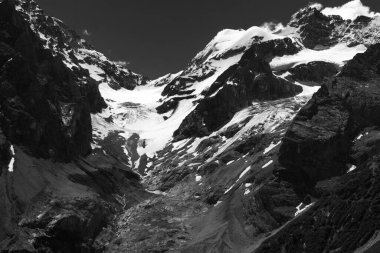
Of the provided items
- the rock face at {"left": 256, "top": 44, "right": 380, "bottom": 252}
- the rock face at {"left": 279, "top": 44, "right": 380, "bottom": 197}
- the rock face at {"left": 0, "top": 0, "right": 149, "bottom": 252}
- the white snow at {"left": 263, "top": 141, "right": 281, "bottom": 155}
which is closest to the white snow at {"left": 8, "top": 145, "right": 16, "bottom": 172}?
the rock face at {"left": 0, "top": 0, "right": 149, "bottom": 252}

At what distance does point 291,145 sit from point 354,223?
45.2 meters

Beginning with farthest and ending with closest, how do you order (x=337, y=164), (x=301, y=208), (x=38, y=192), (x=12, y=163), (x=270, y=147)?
(x=270, y=147)
(x=12, y=163)
(x=38, y=192)
(x=337, y=164)
(x=301, y=208)

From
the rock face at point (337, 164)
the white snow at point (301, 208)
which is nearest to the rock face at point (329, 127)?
the rock face at point (337, 164)

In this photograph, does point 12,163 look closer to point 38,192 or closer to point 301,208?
point 38,192

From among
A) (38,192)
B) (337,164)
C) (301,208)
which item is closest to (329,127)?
(337,164)

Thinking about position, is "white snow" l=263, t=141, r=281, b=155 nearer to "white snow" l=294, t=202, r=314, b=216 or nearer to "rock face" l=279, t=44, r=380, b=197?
"rock face" l=279, t=44, r=380, b=197

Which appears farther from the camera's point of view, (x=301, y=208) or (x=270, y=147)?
(x=270, y=147)

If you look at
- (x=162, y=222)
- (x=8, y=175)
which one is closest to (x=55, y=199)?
(x=8, y=175)

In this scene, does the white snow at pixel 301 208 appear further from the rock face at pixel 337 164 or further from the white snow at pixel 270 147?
the white snow at pixel 270 147

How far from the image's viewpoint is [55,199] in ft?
543

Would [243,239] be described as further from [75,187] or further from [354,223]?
[75,187]

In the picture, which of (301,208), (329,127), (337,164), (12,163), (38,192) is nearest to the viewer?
(301,208)

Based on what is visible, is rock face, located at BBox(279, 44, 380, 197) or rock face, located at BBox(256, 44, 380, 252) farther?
rock face, located at BBox(279, 44, 380, 197)

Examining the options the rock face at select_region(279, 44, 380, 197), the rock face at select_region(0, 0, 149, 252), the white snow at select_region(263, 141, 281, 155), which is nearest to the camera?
the rock face at select_region(0, 0, 149, 252)
